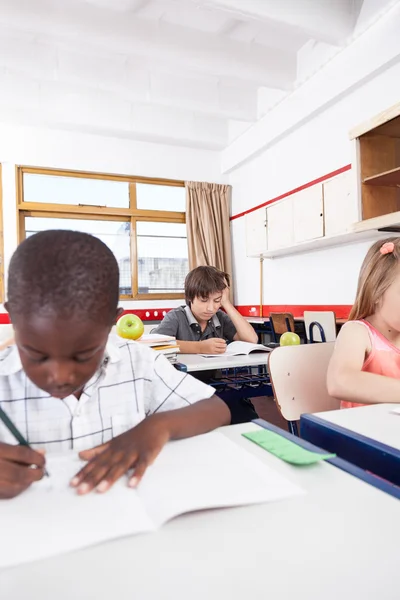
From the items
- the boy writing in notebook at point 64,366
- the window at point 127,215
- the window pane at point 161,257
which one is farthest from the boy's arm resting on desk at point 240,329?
the window pane at point 161,257

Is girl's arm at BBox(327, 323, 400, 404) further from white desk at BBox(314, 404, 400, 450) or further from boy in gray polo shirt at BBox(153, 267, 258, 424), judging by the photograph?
boy in gray polo shirt at BBox(153, 267, 258, 424)

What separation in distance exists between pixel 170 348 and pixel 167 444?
1.15 m

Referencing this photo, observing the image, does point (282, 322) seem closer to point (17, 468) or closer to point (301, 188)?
point (301, 188)

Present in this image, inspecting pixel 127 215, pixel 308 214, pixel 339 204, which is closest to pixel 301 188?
pixel 308 214

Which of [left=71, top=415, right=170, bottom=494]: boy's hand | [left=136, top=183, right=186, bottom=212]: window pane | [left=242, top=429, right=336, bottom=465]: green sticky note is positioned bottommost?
[left=242, top=429, right=336, bottom=465]: green sticky note

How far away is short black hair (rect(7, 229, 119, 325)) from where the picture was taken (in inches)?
19.8

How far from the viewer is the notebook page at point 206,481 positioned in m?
0.51

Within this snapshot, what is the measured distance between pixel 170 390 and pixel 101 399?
0.14 meters

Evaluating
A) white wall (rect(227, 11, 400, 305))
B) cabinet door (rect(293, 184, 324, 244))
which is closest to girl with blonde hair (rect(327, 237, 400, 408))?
white wall (rect(227, 11, 400, 305))

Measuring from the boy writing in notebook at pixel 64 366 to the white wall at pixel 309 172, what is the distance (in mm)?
2983

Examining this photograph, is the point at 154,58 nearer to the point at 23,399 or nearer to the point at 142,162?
the point at 142,162

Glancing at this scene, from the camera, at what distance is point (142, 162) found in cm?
534

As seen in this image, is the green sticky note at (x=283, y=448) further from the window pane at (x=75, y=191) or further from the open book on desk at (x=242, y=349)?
the window pane at (x=75, y=191)

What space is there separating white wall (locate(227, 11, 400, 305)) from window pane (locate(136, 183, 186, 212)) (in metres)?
0.73
